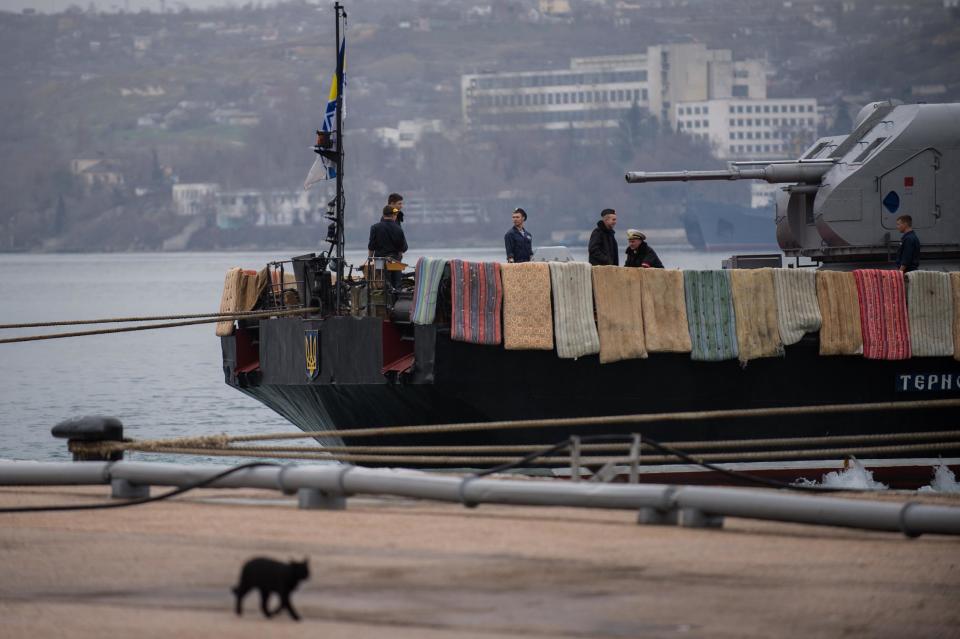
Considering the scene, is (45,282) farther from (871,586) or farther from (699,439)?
(871,586)

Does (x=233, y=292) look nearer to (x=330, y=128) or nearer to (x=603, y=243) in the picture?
(x=330, y=128)

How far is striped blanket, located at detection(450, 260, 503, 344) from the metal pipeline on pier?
6782 millimetres

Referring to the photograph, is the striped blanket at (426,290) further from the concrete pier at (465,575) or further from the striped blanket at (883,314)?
the concrete pier at (465,575)

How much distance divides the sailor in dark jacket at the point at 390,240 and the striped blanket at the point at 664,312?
3119 mm

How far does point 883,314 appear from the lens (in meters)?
19.6

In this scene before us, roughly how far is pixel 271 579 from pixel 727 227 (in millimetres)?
173617

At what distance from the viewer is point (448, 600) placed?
27.9 feet

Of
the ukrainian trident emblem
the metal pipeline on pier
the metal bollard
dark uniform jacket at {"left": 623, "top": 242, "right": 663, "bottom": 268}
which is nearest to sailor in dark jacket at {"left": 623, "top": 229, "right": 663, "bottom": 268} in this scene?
dark uniform jacket at {"left": 623, "top": 242, "right": 663, "bottom": 268}

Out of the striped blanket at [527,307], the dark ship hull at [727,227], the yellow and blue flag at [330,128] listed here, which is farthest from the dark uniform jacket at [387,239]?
the dark ship hull at [727,227]

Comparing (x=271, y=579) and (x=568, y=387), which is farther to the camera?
(x=568, y=387)

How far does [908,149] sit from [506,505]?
12.3m

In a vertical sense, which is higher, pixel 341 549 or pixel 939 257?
pixel 939 257

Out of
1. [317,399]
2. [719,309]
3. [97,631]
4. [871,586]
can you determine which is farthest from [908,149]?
[97,631]

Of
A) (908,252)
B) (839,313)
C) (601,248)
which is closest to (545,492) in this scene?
(601,248)
